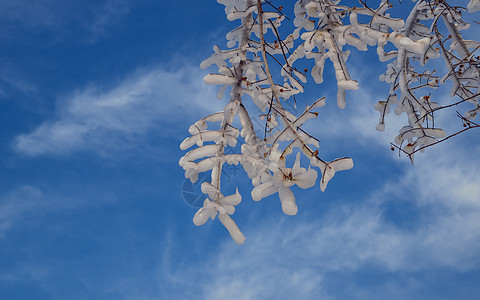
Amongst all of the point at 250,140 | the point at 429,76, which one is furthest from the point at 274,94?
the point at 429,76

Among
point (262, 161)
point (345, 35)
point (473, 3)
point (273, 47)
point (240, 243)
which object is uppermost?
point (473, 3)

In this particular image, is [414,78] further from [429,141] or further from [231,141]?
[231,141]

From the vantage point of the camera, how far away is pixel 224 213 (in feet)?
6.90

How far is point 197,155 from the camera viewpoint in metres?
2.27

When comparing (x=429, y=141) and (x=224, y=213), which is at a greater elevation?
(x=429, y=141)

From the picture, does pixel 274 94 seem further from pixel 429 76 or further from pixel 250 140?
pixel 429 76

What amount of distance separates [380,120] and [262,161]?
2.28 m

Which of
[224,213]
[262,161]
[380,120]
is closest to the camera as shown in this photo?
[262,161]

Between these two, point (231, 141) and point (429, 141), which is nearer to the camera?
point (231, 141)

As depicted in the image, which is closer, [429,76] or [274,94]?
[274,94]

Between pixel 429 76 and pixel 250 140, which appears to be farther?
pixel 429 76

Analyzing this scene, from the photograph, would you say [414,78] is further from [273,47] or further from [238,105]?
[238,105]

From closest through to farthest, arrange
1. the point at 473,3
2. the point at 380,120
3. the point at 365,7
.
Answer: the point at 365,7, the point at 473,3, the point at 380,120

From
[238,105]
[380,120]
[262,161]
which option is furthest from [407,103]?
[262,161]
